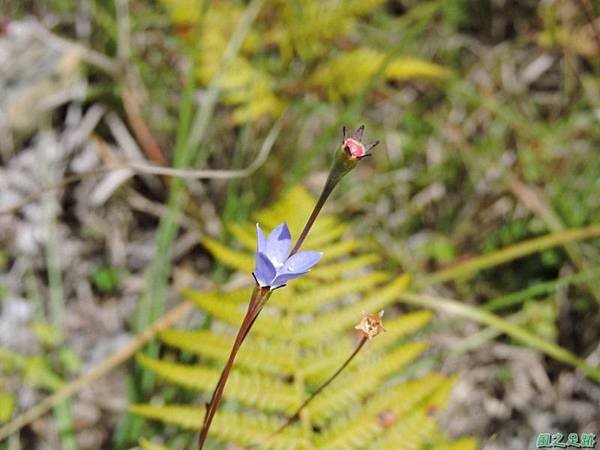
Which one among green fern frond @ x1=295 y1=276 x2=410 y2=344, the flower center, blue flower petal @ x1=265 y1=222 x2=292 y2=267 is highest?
green fern frond @ x1=295 y1=276 x2=410 y2=344

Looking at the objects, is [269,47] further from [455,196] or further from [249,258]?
[249,258]

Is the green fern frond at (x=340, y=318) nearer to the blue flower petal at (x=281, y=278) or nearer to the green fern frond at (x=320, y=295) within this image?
the green fern frond at (x=320, y=295)

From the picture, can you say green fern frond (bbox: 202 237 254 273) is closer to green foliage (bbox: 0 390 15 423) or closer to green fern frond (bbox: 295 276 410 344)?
green fern frond (bbox: 295 276 410 344)

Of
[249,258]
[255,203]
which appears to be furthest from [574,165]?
[249,258]

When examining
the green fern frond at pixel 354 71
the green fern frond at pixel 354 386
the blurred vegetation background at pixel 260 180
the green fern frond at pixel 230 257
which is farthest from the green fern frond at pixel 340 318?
the green fern frond at pixel 354 71

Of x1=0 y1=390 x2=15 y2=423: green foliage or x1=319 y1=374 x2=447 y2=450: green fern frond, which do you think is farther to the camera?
x1=0 y1=390 x2=15 y2=423: green foliage

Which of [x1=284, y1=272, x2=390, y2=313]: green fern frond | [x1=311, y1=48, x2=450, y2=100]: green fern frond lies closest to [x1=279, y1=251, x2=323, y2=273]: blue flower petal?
[x1=284, y1=272, x2=390, y2=313]: green fern frond
